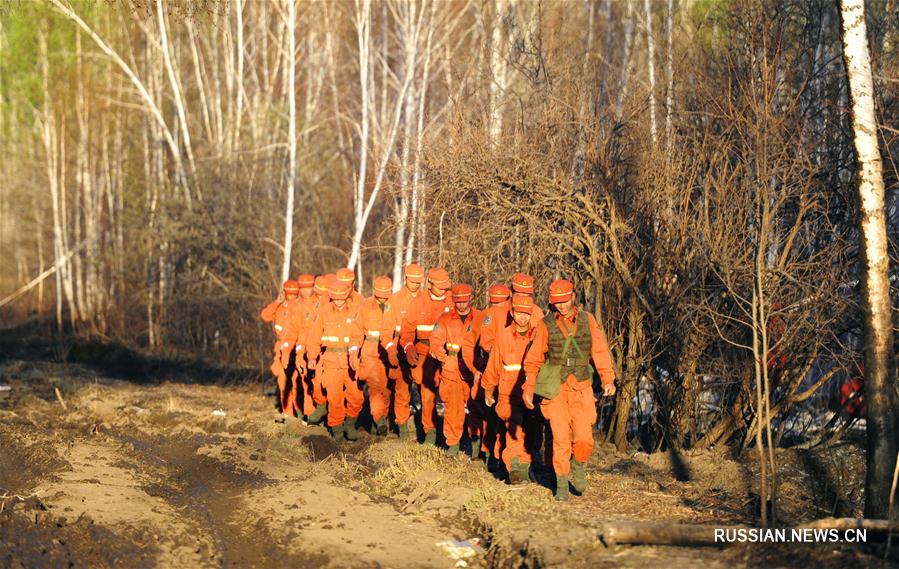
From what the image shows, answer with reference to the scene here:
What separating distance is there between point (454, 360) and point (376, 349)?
1563 mm

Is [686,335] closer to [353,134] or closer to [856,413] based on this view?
[856,413]

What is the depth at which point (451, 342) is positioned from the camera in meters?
12.5

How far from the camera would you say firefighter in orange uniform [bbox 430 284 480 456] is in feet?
40.9

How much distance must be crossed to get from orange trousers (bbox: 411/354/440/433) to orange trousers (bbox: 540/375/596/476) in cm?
320

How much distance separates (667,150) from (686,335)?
6.99 feet

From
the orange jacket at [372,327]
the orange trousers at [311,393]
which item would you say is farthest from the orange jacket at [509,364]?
the orange trousers at [311,393]

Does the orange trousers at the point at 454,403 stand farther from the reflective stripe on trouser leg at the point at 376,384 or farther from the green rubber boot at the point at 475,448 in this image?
the reflective stripe on trouser leg at the point at 376,384

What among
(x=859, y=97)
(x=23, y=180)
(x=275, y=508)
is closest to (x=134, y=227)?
(x=23, y=180)

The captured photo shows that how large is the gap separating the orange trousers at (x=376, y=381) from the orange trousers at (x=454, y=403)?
1296mm

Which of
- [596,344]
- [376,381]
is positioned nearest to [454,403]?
[376,381]

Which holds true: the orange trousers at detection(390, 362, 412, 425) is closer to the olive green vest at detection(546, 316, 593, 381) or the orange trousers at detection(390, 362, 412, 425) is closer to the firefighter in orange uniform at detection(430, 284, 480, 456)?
the firefighter in orange uniform at detection(430, 284, 480, 456)

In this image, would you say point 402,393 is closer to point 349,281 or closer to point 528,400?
point 349,281

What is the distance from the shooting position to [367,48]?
2291 cm

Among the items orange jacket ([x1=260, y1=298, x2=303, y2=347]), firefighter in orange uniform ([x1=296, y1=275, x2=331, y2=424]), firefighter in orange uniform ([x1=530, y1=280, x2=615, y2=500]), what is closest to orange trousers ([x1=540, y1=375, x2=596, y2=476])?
firefighter in orange uniform ([x1=530, y1=280, x2=615, y2=500])
